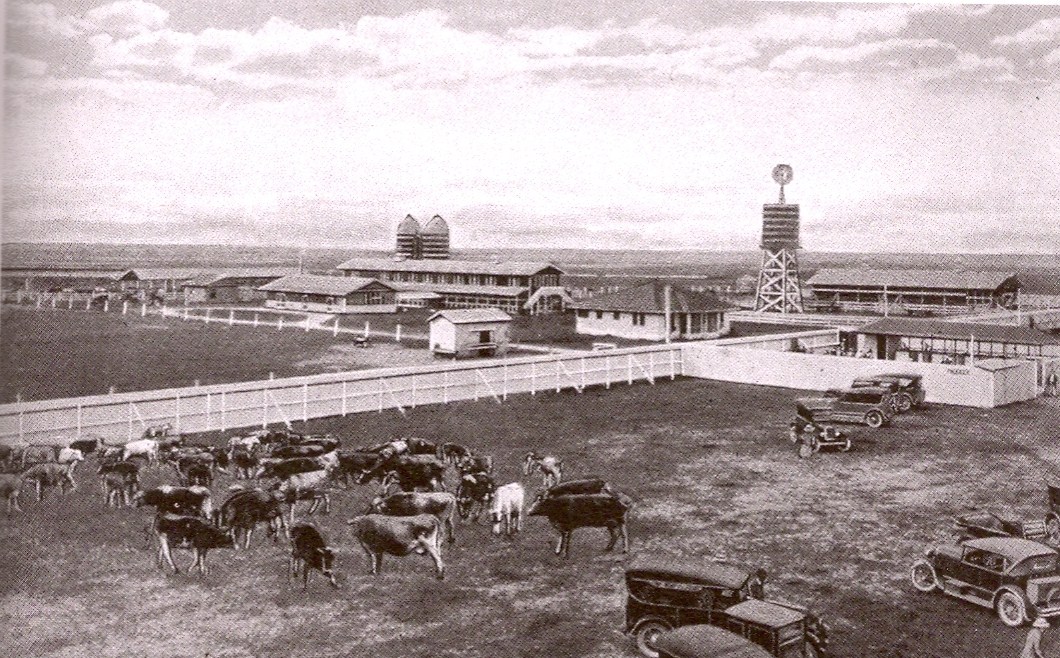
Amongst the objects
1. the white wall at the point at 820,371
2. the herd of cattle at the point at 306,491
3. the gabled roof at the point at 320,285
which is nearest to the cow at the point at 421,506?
the herd of cattle at the point at 306,491

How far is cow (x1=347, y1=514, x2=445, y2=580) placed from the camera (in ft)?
22.5

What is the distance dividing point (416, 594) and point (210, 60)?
5.60 metres

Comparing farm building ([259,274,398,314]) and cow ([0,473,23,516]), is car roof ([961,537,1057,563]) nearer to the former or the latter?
cow ([0,473,23,516])

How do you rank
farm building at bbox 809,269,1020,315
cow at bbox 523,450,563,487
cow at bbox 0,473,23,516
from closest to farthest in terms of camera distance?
cow at bbox 0,473,23,516 → cow at bbox 523,450,563,487 → farm building at bbox 809,269,1020,315

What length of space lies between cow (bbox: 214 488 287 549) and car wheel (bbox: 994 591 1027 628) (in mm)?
5739

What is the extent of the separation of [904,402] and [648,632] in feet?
22.3

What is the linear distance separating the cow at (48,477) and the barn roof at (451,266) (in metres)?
4.44

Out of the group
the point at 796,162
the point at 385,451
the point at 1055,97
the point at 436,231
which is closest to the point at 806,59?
the point at 796,162

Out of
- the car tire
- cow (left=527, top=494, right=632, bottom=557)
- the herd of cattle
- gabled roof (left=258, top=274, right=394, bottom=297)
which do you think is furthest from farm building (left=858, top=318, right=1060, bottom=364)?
gabled roof (left=258, top=274, right=394, bottom=297)

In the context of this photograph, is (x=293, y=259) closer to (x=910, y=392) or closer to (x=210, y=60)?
(x=210, y=60)

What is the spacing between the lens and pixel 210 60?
8.34 metres

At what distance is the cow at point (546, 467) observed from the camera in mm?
8289

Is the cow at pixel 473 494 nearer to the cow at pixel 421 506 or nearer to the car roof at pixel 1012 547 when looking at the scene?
the cow at pixel 421 506

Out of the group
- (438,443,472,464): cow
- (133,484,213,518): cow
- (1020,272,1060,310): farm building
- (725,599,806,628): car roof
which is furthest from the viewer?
(1020,272,1060,310): farm building
